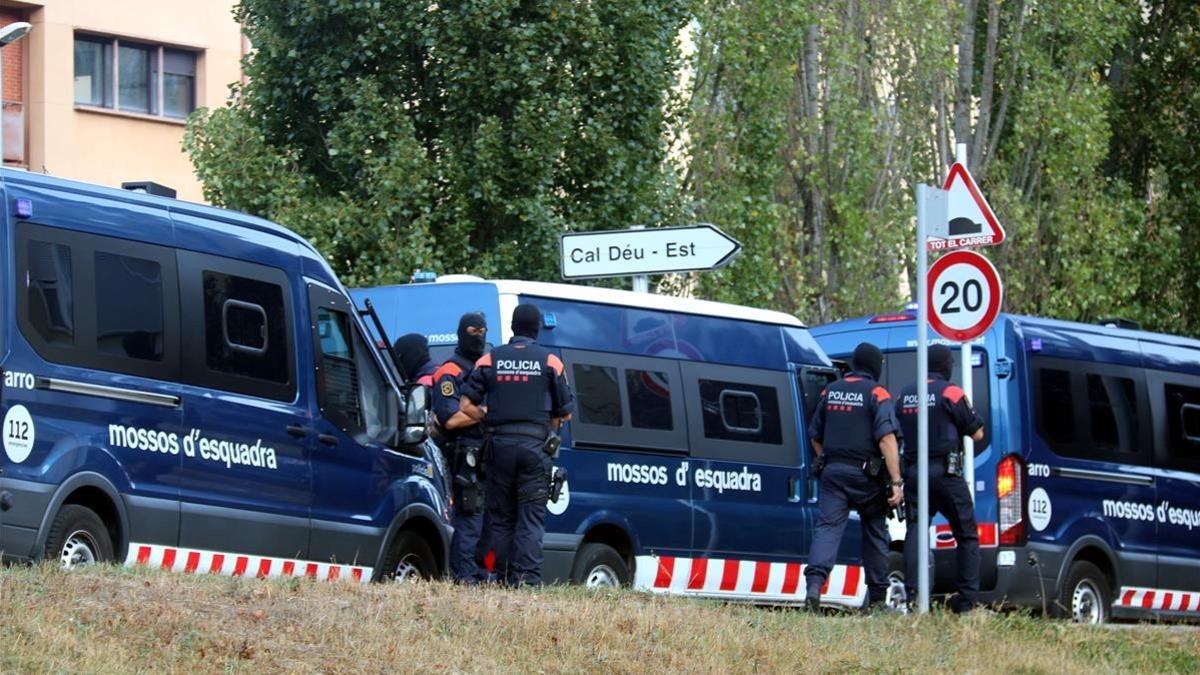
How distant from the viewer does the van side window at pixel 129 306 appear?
402 inches

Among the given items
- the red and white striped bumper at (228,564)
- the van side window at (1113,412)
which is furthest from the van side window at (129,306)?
the van side window at (1113,412)

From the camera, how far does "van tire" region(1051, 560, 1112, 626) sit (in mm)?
15562

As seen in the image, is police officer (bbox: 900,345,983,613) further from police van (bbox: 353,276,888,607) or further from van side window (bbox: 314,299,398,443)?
van side window (bbox: 314,299,398,443)

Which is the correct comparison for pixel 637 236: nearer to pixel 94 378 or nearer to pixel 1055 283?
pixel 94 378

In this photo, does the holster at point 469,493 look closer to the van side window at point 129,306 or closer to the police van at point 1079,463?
the van side window at point 129,306

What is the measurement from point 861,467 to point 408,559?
2.90 metres

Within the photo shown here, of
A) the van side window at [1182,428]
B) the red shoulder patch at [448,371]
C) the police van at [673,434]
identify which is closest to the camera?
the red shoulder patch at [448,371]

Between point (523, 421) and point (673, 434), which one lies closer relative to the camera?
point (523, 421)

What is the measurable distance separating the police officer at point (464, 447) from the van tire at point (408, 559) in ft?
0.59

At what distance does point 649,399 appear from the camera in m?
14.2

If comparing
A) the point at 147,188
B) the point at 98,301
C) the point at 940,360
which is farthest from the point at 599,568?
the point at 98,301

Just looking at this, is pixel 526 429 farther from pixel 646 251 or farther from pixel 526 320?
pixel 646 251

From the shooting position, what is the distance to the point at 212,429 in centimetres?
1082

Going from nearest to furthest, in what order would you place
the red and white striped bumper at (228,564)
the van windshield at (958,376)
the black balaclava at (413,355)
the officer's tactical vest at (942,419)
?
the red and white striped bumper at (228,564) < the black balaclava at (413,355) < the officer's tactical vest at (942,419) < the van windshield at (958,376)
